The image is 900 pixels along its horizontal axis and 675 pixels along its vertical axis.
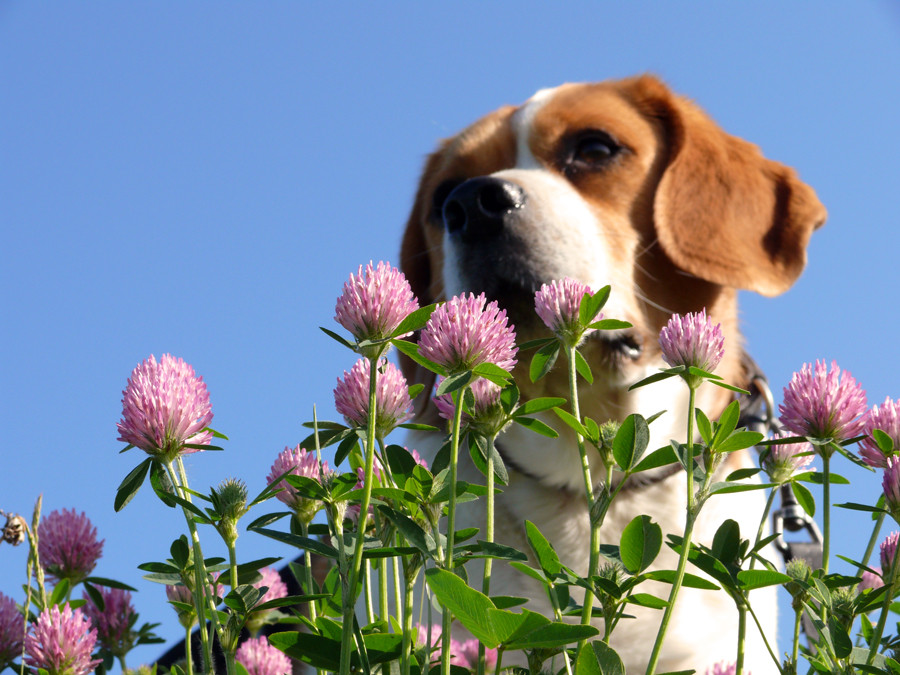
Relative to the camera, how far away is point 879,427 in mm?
815

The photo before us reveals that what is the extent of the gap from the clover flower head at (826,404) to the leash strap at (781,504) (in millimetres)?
1230

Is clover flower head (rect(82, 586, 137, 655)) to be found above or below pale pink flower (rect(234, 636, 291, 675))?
above

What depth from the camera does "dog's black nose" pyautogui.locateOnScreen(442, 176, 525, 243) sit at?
218cm

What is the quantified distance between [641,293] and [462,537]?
1699 millimetres

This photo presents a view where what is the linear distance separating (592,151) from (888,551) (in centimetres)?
186

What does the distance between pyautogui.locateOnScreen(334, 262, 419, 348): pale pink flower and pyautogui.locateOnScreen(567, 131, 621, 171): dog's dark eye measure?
1952 millimetres

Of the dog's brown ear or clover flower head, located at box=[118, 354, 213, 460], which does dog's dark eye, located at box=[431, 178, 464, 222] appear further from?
clover flower head, located at box=[118, 354, 213, 460]

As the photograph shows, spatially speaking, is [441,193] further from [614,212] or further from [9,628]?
[9,628]

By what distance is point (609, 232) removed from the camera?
7.77 feet

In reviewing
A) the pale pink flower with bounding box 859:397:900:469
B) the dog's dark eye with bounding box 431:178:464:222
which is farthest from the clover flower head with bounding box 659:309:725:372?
the dog's dark eye with bounding box 431:178:464:222

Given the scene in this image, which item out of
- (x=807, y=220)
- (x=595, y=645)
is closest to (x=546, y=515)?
(x=807, y=220)

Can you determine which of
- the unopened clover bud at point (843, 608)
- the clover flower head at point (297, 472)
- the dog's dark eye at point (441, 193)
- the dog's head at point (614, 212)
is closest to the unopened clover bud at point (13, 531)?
the clover flower head at point (297, 472)

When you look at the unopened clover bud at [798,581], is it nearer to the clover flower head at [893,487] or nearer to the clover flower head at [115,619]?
the clover flower head at [893,487]

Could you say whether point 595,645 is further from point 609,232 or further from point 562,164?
point 562,164
